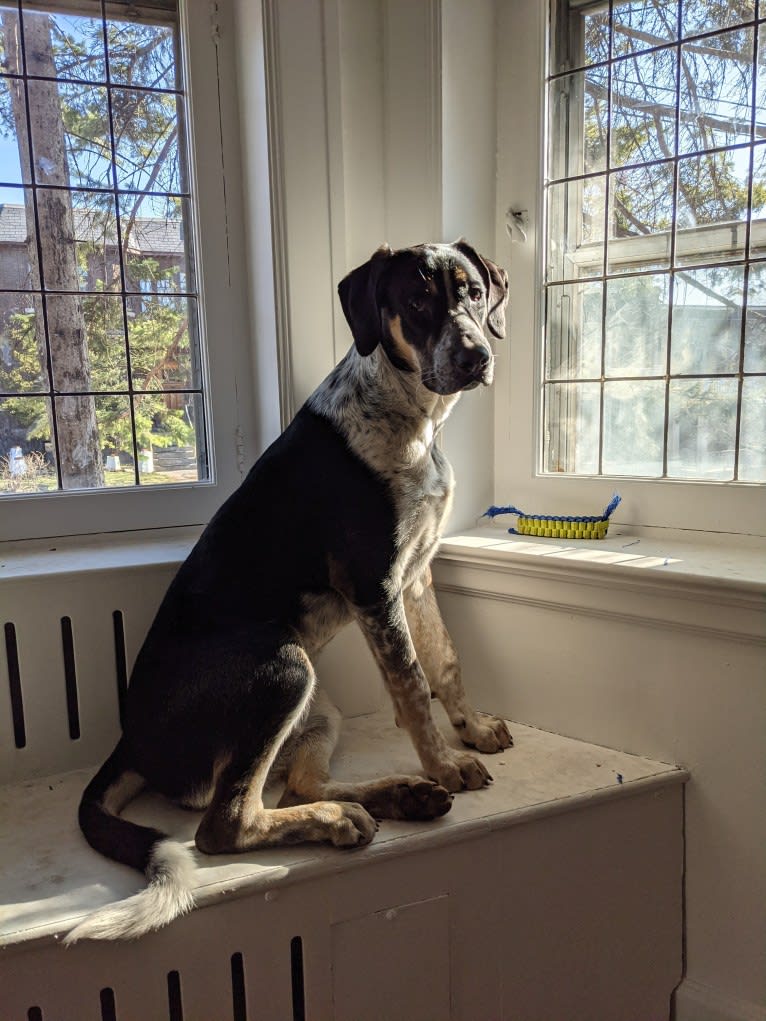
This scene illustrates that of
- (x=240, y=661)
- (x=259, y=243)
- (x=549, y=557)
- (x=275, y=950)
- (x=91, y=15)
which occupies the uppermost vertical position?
(x=91, y=15)

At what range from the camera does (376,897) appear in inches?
54.0

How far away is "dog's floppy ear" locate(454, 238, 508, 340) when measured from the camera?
1578 mm

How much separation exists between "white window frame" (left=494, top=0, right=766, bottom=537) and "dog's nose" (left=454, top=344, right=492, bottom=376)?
698mm

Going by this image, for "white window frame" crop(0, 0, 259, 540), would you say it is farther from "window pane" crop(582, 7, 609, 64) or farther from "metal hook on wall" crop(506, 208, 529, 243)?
"window pane" crop(582, 7, 609, 64)

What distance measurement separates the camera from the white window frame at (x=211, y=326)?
192 cm

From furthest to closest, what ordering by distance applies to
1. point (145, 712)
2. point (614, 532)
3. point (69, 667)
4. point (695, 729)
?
point (614, 532) → point (69, 667) → point (695, 729) → point (145, 712)

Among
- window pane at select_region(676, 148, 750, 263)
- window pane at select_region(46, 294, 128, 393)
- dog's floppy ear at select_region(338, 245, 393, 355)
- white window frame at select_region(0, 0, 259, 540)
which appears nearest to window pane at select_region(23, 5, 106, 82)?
white window frame at select_region(0, 0, 259, 540)

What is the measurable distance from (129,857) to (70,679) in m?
0.54

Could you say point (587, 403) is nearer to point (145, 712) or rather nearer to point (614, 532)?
point (614, 532)

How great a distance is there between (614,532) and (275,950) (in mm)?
1262

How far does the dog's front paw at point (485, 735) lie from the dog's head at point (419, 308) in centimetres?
81

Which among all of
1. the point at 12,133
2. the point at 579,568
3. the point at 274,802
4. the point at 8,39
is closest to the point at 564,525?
the point at 579,568

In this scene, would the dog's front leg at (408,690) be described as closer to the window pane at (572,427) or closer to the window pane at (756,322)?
the window pane at (572,427)

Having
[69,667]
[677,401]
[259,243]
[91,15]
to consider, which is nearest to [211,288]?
[259,243]
